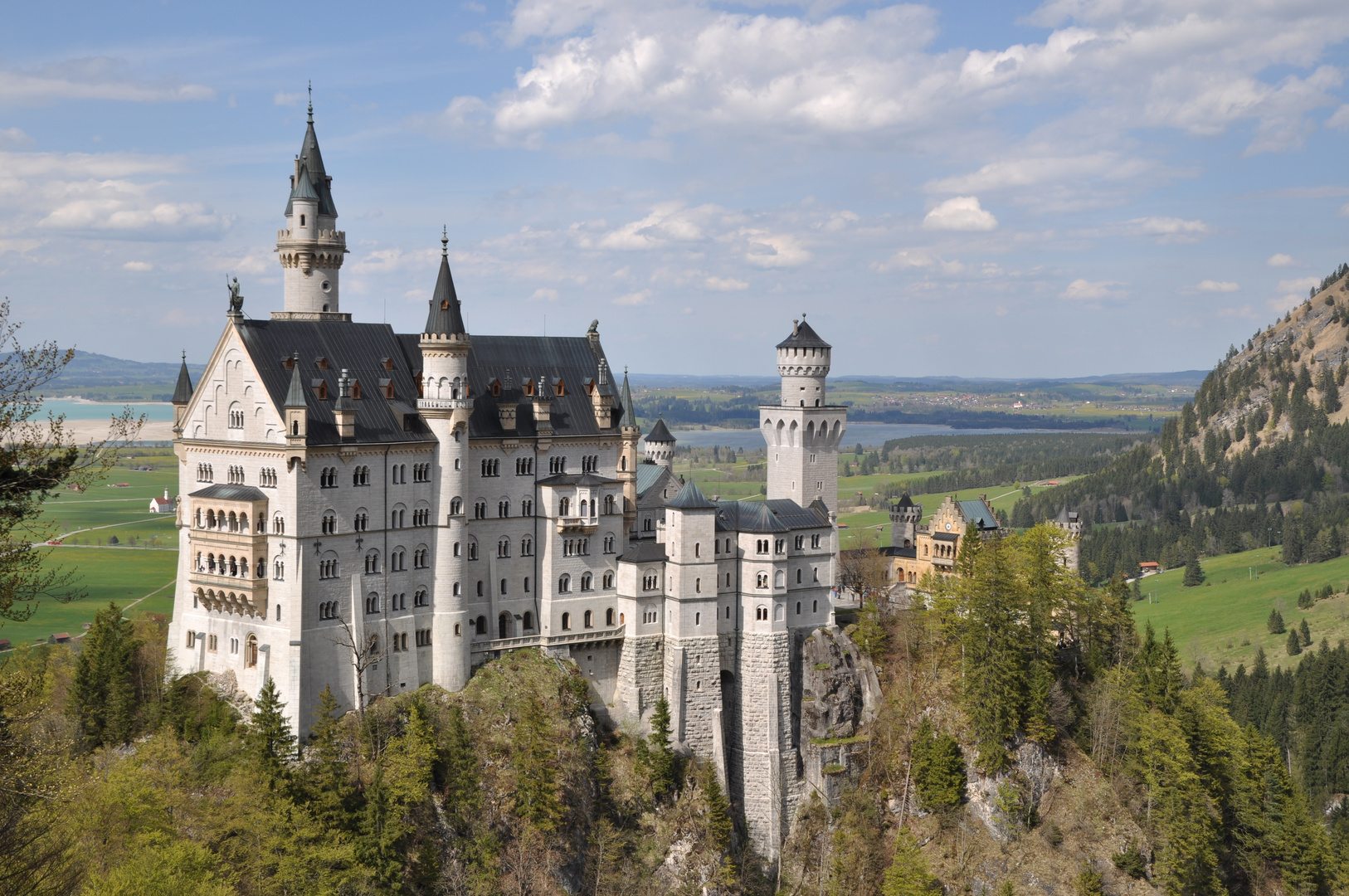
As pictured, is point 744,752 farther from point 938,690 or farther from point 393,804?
point 393,804

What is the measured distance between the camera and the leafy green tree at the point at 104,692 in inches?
3132

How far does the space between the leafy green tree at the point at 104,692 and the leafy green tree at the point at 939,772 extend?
5366cm

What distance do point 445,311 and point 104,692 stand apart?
107ft

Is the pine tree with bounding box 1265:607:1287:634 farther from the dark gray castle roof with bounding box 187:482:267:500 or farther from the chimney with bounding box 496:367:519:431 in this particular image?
the dark gray castle roof with bounding box 187:482:267:500

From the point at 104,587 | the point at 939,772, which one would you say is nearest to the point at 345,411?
the point at 939,772

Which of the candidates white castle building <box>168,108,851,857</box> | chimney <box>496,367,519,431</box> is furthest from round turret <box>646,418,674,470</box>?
chimney <box>496,367,519,431</box>

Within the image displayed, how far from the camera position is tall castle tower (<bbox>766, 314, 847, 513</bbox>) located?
106m

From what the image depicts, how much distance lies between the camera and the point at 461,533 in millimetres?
85688

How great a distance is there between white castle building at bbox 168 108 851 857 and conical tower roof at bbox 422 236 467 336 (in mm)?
189

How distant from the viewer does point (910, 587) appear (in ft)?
372

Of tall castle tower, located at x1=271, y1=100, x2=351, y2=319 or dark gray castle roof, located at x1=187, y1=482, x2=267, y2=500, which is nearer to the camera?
dark gray castle roof, located at x1=187, y1=482, x2=267, y2=500

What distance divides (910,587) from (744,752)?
26.8 metres

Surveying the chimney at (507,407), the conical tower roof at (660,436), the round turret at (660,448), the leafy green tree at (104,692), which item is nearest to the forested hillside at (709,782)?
the leafy green tree at (104,692)

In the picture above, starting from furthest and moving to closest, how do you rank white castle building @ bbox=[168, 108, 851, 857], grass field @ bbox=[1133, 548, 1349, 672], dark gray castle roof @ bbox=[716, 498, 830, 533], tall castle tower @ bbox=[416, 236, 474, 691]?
1. grass field @ bbox=[1133, 548, 1349, 672]
2. dark gray castle roof @ bbox=[716, 498, 830, 533]
3. tall castle tower @ bbox=[416, 236, 474, 691]
4. white castle building @ bbox=[168, 108, 851, 857]
